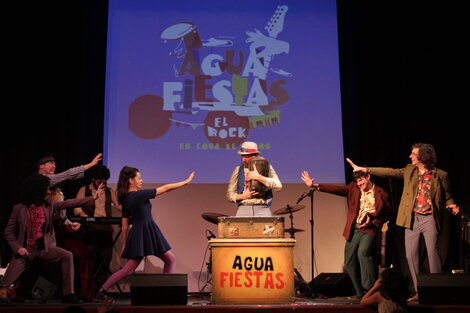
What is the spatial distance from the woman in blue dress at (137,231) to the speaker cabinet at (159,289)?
0.53m

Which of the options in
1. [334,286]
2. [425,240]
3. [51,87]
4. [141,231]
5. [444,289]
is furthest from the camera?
[51,87]

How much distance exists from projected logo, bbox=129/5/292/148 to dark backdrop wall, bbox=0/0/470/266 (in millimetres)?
822

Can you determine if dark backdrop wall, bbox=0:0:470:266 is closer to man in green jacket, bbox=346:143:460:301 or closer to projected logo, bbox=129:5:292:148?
projected logo, bbox=129:5:292:148

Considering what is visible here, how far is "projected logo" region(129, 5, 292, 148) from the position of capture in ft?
25.5

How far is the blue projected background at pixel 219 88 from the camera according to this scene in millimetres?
7727

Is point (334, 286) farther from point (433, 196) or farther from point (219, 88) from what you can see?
point (219, 88)

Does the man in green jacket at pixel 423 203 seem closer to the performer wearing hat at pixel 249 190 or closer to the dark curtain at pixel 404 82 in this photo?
the performer wearing hat at pixel 249 190

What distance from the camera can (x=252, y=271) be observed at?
5.49 meters

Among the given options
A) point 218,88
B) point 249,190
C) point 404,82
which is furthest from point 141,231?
point 404,82

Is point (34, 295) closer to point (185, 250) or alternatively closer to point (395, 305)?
point (185, 250)

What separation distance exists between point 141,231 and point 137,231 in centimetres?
4

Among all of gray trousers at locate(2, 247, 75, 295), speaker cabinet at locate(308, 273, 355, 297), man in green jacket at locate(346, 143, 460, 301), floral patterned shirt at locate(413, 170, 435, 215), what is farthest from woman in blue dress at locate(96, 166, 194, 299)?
floral patterned shirt at locate(413, 170, 435, 215)

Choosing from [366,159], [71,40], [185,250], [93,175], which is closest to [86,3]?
[71,40]

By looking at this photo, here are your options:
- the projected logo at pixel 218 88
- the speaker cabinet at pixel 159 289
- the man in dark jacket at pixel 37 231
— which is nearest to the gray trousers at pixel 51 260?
the man in dark jacket at pixel 37 231
